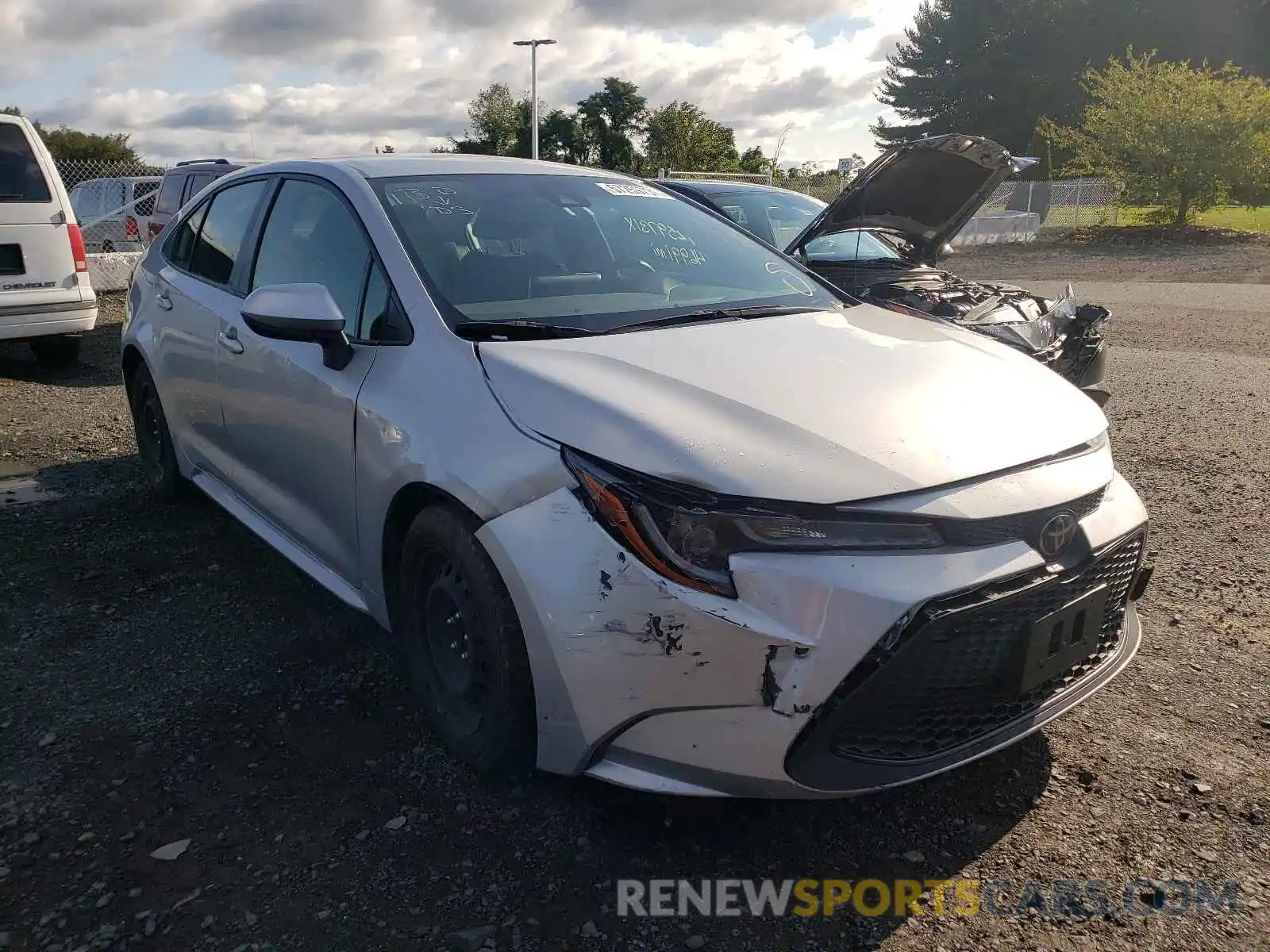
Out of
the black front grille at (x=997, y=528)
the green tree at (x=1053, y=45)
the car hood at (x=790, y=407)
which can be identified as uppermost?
the green tree at (x=1053, y=45)

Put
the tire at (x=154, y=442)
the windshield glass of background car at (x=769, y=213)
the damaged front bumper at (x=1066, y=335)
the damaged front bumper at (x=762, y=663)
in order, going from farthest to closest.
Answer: the windshield glass of background car at (x=769, y=213)
the damaged front bumper at (x=1066, y=335)
the tire at (x=154, y=442)
the damaged front bumper at (x=762, y=663)

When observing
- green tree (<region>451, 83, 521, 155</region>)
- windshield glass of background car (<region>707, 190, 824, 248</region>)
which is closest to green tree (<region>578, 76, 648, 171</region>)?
green tree (<region>451, 83, 521, 155</region>)

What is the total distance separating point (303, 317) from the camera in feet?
9.20

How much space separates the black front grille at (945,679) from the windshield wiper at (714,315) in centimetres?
126

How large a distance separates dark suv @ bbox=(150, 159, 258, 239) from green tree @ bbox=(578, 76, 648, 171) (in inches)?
1447

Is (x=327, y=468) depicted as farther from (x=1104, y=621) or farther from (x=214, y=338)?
(x=1104, y=621)

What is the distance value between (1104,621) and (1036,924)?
74 centimetres

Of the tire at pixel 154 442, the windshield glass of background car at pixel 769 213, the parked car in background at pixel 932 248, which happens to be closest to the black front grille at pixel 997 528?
the parked car in background at pixel 932 248

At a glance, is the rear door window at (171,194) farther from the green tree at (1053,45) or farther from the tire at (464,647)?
the green tree at (1053,45)

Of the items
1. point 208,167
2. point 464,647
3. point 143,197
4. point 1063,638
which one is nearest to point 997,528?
point 1063,638

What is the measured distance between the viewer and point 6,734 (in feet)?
9.47

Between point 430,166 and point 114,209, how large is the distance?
17314 millimetres

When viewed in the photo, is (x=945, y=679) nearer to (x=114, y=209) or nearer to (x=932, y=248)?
(x=932, y=248)

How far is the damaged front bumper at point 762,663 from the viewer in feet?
6.48
